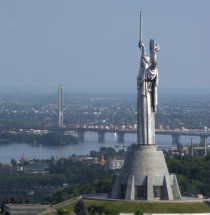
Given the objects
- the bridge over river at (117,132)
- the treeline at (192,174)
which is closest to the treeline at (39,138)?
the bridge over river at (117,132)

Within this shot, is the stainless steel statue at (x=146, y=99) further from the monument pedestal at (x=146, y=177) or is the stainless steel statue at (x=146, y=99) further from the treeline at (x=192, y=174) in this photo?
the treeline at (x=192, y=174)

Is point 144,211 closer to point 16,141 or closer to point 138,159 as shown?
point 138,159

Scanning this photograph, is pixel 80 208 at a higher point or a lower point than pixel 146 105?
lower

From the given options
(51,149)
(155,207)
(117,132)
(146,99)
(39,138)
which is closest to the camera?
(155,207)

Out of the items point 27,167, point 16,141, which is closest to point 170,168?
point 27,167

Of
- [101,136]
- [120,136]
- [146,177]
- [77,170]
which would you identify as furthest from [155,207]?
[101,136]

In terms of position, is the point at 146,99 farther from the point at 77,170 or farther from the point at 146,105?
the point at 77,170

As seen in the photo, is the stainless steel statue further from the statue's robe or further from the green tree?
the green tree
